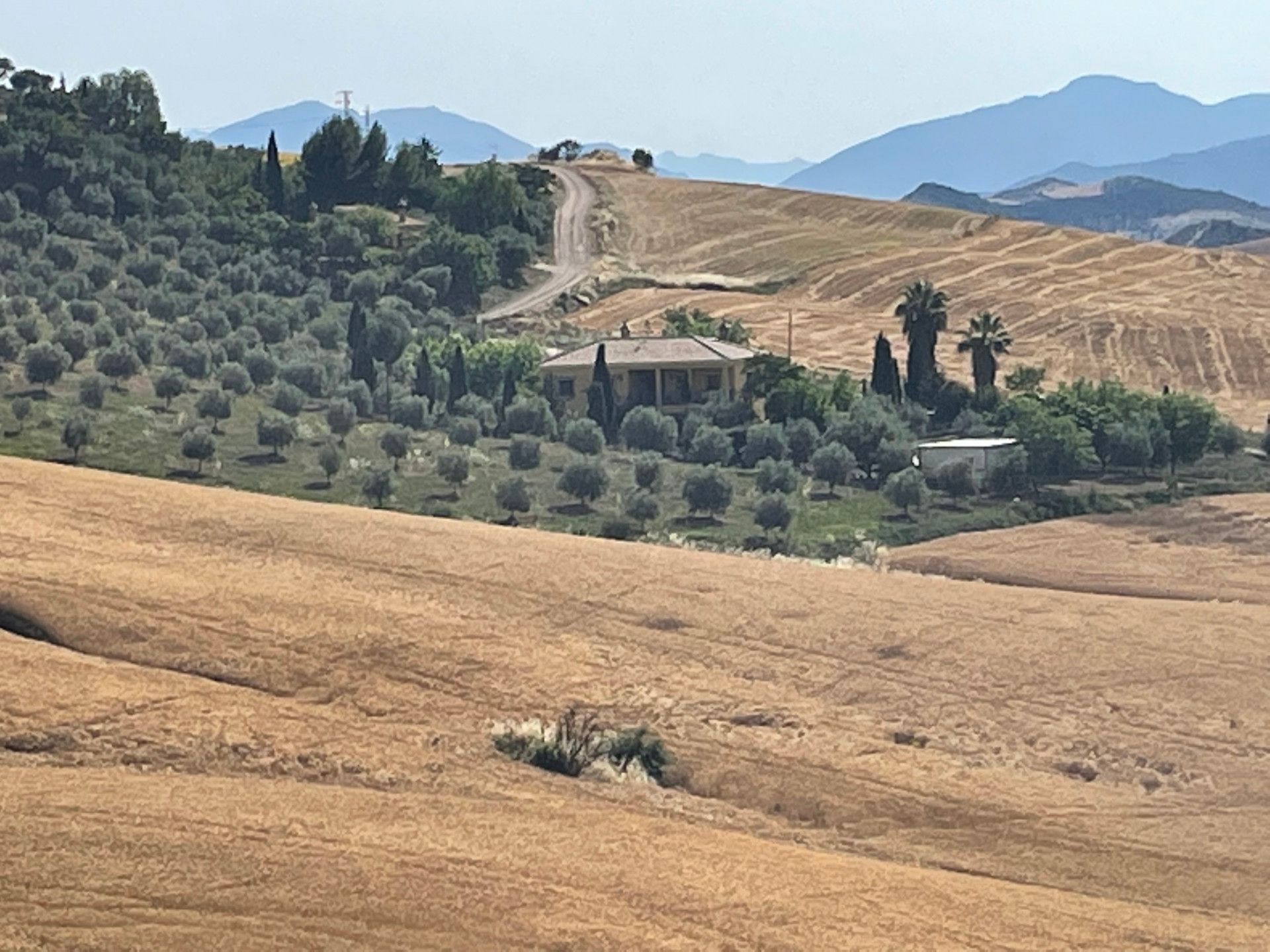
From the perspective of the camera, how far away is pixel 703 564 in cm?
3300

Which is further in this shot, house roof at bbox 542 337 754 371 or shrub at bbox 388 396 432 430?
house roof at bbox 542 337 754 371

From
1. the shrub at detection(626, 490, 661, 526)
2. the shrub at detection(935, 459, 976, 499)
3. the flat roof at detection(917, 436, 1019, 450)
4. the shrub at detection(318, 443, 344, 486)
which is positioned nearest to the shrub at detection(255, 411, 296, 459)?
the shrub at detection(318, 443, 344, 486)

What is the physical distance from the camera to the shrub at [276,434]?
182 feet

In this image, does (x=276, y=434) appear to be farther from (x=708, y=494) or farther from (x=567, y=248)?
(x=567, y=248)

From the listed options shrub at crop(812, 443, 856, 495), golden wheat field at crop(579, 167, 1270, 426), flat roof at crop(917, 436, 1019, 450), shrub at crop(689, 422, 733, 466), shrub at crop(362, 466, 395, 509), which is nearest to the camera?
shrub at crop(362, 466, 395, 509)

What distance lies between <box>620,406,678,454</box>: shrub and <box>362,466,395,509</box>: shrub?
49.1 ft

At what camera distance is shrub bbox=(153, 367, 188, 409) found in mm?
61531

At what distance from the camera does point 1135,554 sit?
47656mm

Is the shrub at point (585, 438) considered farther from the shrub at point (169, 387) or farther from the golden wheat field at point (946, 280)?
the golden wheat field at point (946, 280)

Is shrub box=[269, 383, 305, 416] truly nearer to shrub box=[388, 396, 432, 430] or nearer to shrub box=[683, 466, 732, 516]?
shrub box=[388, 396, 432, 430]

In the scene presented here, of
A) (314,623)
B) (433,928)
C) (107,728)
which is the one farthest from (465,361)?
(433,928)

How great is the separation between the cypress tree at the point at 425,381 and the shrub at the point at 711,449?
11893 millimetres

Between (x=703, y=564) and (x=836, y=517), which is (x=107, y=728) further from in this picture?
(x=836, y=517)

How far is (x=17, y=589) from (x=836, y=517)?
Answer: 97.5 feet
